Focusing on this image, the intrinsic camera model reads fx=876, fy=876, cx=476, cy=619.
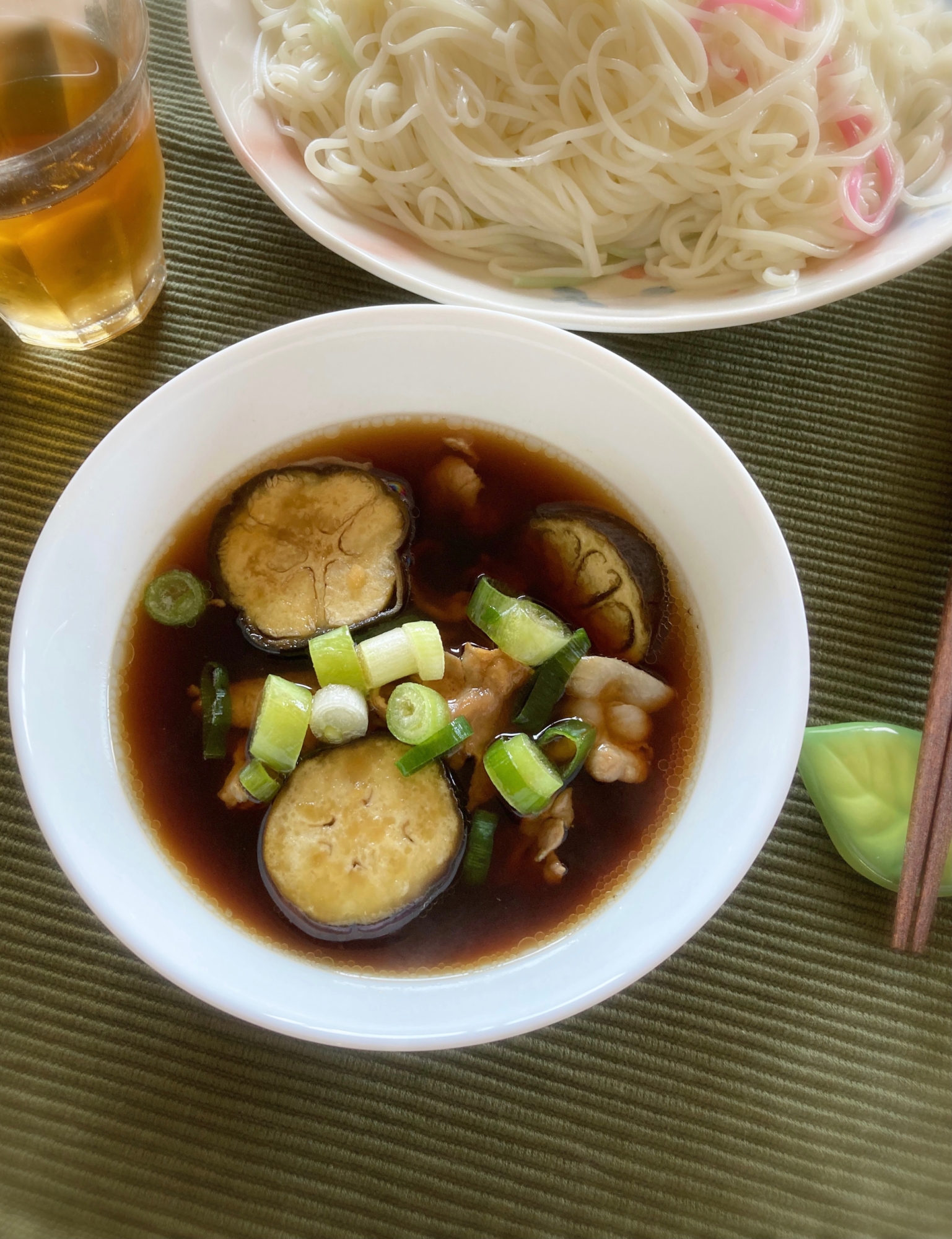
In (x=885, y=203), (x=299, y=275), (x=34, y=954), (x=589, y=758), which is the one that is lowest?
(x=34, y=954)

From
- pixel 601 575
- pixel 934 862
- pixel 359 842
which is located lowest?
pixel 934 862

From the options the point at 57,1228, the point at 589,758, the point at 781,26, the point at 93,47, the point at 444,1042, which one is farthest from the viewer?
the point at 781,26

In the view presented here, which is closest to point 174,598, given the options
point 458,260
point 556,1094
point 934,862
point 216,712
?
point 216,712

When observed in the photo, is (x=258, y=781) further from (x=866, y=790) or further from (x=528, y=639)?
(x=866, y=790)

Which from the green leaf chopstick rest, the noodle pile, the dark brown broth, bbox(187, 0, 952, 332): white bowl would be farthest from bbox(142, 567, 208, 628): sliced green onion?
the green leaf chopstick rest

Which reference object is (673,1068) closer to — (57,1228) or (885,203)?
(57,1228)

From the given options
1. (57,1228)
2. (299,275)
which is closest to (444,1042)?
(57,1228)

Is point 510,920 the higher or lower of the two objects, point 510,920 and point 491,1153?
the higher
